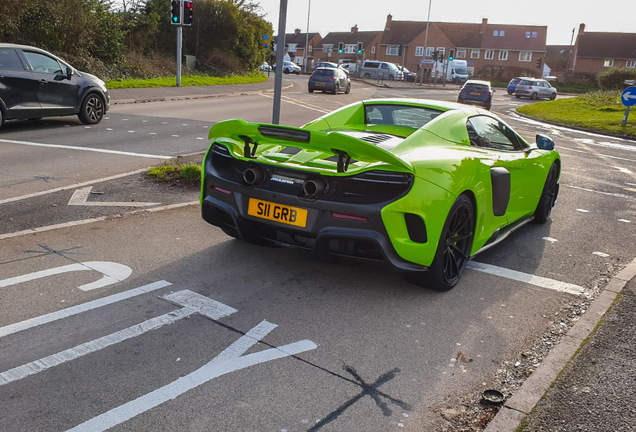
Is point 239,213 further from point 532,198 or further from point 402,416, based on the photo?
point 532,198

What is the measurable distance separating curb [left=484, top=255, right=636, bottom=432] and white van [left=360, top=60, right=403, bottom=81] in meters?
57.1

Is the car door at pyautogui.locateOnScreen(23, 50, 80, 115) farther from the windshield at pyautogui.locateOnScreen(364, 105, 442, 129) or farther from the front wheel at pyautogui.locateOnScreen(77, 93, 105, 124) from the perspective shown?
the windshield at pyautogui.locateOnScreen(364, 105, 442, 129)

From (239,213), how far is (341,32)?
361 ft

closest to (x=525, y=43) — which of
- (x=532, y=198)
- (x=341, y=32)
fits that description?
(x=341, y=32)

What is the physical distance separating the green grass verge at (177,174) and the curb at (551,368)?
5.08m

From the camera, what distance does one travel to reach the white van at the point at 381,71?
60.7 meters

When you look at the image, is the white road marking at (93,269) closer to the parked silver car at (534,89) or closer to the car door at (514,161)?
the car door at (514,161)

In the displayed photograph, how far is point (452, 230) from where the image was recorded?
4727mm

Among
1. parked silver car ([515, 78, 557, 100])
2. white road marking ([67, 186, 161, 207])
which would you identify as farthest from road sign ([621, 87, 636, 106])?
parked silver car ([515, 78, 557, 100])

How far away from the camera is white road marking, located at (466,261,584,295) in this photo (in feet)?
16.8

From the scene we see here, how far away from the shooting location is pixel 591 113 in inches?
1120

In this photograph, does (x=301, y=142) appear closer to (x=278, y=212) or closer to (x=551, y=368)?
(x=278, y=212)

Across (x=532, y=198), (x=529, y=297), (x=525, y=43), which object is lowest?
(x=529, y=297)

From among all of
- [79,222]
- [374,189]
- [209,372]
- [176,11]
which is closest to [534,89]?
[176,11]
